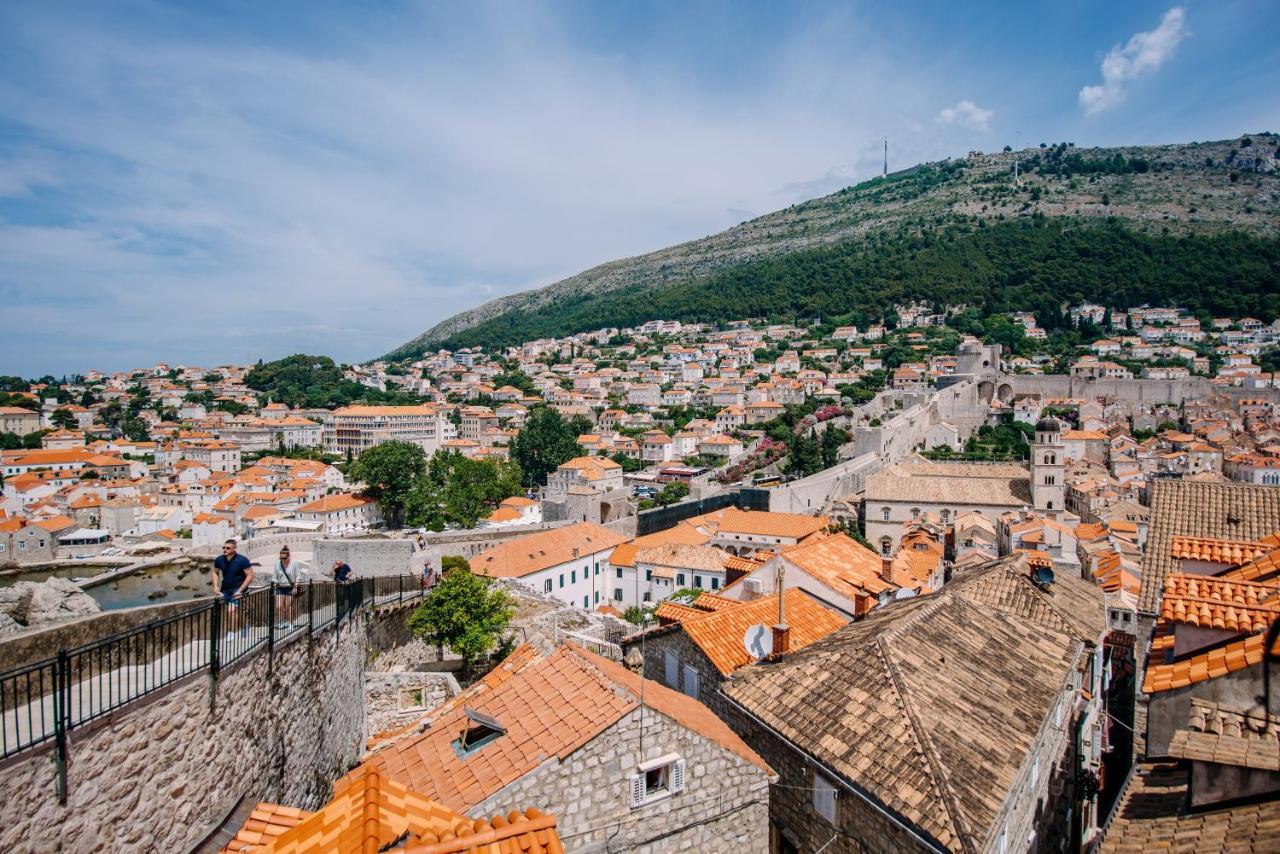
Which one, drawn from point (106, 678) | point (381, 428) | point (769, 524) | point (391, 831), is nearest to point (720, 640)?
point (391, 831)

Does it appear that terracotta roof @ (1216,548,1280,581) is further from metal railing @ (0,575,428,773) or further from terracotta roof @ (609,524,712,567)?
terracotta roof @ (609,524,712,567)

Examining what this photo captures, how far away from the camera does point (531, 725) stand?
17.1 feet

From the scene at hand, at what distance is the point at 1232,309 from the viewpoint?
3625 inches

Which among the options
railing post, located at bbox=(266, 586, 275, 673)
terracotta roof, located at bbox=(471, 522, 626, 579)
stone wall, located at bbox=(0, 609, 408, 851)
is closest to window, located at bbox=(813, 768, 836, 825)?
stone wall, located at bbox=(0, 609, 408, 851)

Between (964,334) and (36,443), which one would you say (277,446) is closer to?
(36,443)

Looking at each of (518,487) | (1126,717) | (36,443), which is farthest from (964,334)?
(36,443)

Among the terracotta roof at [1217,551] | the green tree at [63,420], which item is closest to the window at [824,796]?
the terracotta roof at [1217,551]

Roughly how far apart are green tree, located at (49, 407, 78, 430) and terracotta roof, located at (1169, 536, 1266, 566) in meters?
108

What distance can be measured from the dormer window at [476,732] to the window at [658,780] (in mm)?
1010

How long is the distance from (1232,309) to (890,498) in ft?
279

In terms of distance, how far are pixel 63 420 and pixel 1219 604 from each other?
364 ft

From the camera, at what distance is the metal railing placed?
3.56 m

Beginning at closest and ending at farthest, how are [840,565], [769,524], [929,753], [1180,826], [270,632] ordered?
1. [1180,826]
2. [270,632]
3. [929,753]
4. [840,565]
5. [769,524]

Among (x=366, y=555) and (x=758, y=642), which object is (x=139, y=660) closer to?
(x=758, y=642)
